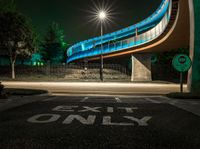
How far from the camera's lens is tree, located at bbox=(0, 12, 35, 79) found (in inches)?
1289

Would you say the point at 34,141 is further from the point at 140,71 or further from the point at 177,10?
the point at 140,71

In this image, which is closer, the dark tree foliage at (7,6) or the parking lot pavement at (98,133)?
the parking lot pavement at (98,133)

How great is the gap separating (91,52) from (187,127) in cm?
4523

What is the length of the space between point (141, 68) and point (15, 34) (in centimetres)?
2637

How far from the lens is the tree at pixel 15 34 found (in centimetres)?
3275

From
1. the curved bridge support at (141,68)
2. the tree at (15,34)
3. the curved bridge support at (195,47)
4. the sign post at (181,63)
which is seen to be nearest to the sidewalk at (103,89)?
the curved bridge support at (195,47)

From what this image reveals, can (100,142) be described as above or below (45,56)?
below

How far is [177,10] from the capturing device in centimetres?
1892

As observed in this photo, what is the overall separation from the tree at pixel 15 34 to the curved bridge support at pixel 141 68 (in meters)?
21.8

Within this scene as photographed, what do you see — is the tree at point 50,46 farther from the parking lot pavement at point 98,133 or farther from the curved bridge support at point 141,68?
the parking lot pavement at point 98,133

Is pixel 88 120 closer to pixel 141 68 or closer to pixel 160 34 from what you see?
pixel 160 34

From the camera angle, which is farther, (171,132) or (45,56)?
(45,56)

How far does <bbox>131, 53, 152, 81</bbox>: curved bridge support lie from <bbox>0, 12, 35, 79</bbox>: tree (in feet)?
71.6

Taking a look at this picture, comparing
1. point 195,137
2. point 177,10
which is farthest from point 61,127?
point 177,10
